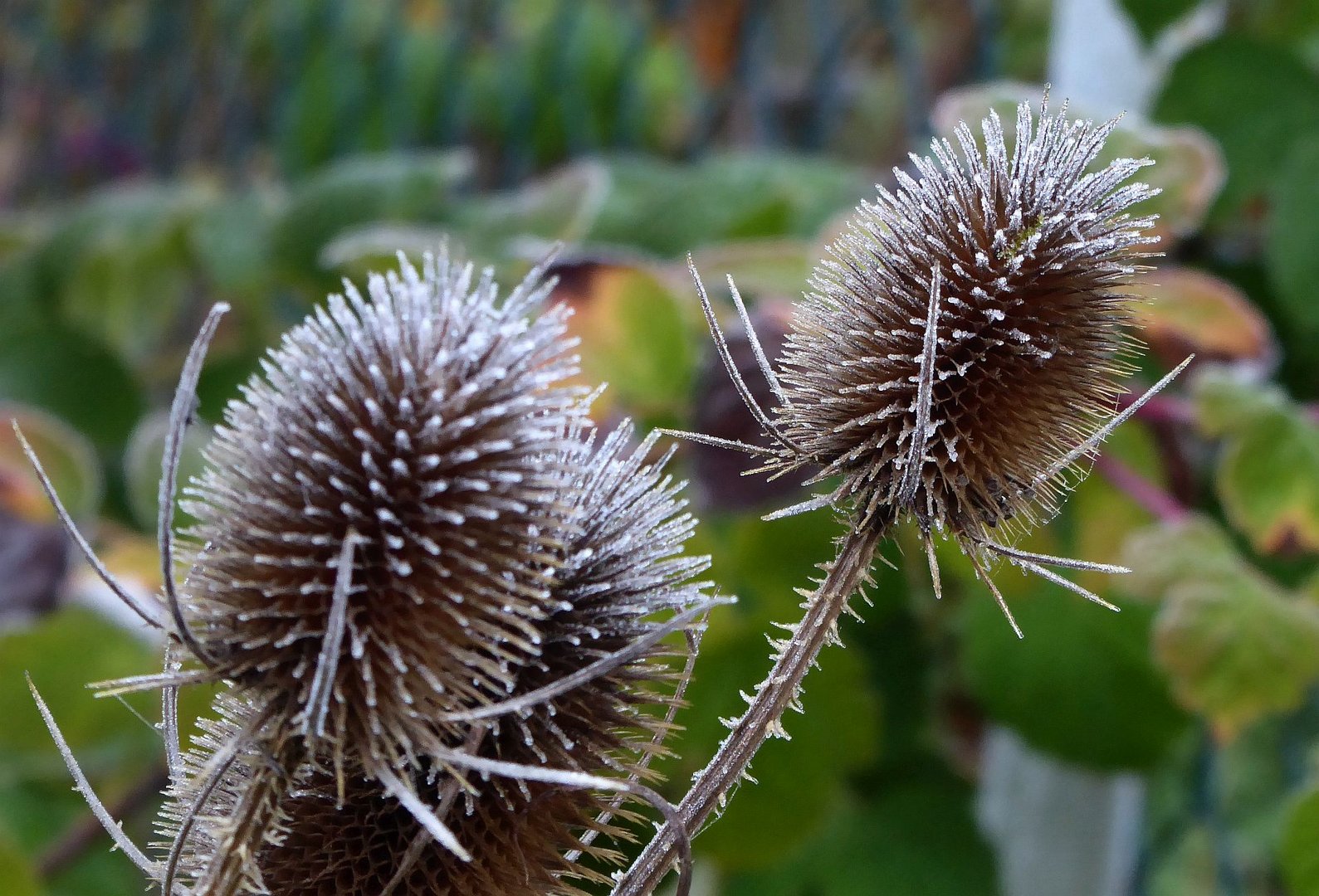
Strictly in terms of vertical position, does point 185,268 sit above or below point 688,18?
below

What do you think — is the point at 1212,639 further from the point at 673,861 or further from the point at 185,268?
the point at 185,268

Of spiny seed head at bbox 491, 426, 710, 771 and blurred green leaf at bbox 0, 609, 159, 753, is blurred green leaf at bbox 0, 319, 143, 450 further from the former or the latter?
spiny seed head at bbox 491, 426, 710, 771

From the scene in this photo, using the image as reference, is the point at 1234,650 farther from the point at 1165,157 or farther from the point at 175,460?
the point at 175,460

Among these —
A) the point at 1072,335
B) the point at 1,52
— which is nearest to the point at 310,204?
the point at 1072,335

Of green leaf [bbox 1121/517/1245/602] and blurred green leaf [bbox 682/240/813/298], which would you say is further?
blurred green leaf [bbox 682/240/813/298]

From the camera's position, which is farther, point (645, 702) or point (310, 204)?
point (310, 204)

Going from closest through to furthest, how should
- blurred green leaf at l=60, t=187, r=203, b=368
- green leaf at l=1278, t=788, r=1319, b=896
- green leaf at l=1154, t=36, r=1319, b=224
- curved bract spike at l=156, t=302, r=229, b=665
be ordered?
curved bract spike at l=156, t=302, r=229, b=665
green leaf at l=1278, t=788, r=1319, b=896
green leaf at l=1154, t=36, r=1319, b=224
blurred green leaf at l=60, t=187, r=203, b=368

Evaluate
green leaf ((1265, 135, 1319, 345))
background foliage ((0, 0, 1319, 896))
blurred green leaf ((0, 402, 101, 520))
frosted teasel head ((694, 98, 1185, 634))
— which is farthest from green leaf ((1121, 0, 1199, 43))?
blurred green leaf ((0, 402, 101, 520))
